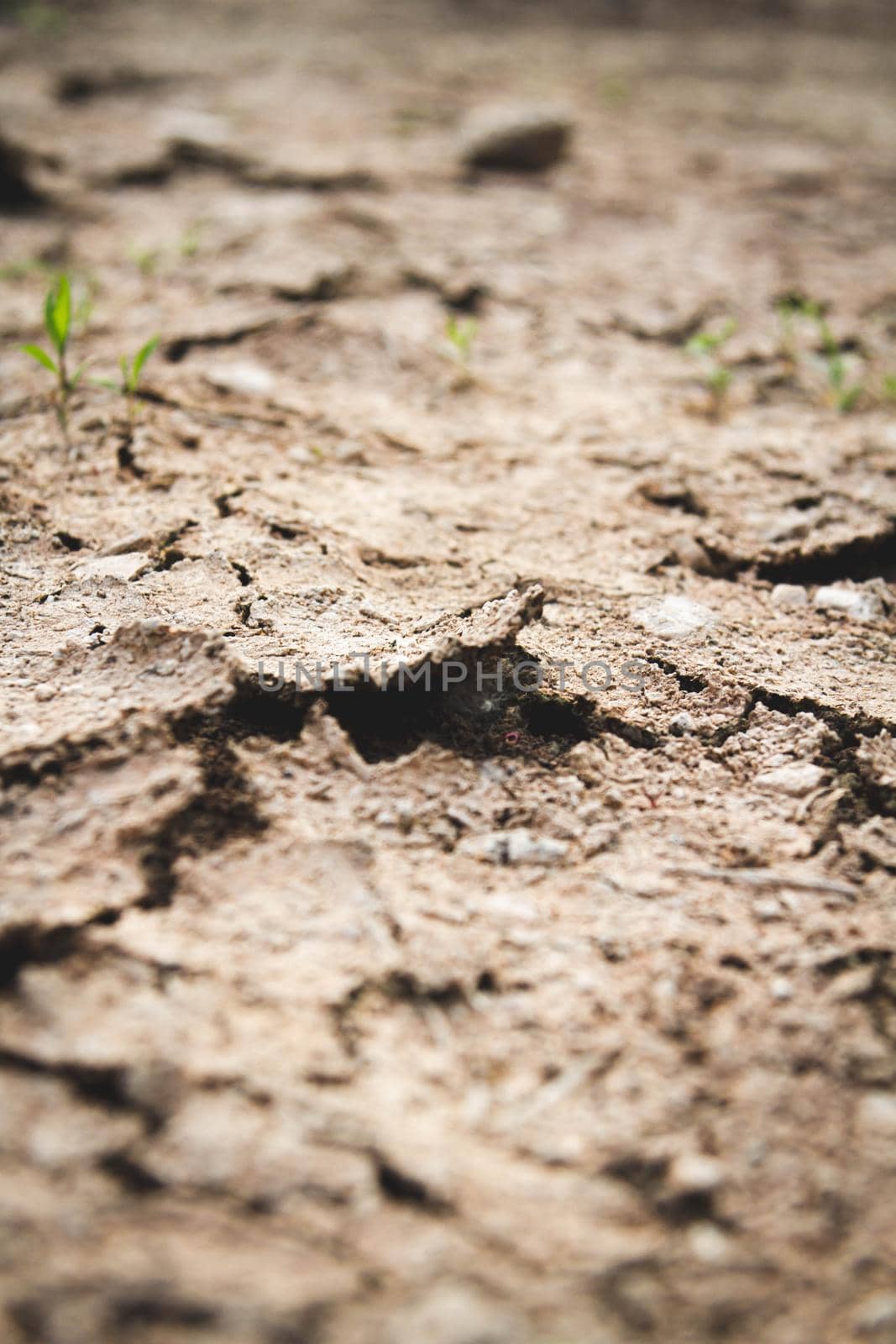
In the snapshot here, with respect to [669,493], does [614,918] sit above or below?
→ below

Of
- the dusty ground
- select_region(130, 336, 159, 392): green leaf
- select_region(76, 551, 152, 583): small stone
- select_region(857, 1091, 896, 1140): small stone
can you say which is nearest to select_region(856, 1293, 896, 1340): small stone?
the dusty ground

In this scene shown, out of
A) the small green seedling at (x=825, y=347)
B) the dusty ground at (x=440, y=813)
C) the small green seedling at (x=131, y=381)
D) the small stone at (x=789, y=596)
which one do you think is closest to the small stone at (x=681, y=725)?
the dusty ground at (x=440, y=813)

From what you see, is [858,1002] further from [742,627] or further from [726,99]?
[726,99]

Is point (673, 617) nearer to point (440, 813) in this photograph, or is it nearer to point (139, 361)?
point (440, 813)

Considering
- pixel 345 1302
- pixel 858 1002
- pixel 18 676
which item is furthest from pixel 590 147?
pixel 345 1302

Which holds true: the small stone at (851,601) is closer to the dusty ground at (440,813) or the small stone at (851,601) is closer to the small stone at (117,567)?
the dusty ground at (440,813)

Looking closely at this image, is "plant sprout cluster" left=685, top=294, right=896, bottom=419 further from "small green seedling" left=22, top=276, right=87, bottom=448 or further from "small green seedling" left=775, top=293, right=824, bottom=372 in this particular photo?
"small green seedling" left=22, top=276, right=87, bottom=448
